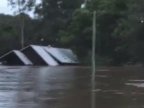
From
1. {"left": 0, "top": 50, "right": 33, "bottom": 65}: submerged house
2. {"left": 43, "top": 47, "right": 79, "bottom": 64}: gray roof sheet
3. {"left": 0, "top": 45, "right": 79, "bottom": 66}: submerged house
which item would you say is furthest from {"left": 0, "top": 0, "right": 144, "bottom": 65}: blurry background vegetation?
{"left": 0, "top": 50, "right": 33, "bottom": 65}: submerged house

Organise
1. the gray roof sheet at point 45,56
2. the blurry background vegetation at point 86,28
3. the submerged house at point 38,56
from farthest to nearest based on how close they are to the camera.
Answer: the submerged house at point 38,56, the gray roof sheet at point 45,56, the blurry background vegetation at point 86,28

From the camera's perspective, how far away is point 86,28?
223 ft

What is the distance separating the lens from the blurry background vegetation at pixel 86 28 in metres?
58.3

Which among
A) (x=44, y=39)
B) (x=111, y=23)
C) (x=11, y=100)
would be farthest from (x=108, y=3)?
(x=11, y=100)

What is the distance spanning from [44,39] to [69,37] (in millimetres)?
21745

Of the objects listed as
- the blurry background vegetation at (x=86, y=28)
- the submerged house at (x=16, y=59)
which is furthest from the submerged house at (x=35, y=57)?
the blurry background vegetation at (x=86, y=28)

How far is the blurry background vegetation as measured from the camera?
5834 centimetres

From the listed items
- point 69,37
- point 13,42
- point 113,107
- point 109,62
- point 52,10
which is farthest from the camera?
point 52,10

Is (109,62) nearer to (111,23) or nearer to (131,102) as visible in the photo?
(111,23)

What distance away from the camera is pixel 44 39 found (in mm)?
93375

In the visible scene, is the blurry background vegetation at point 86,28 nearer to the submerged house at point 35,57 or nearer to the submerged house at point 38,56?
the submerged house at point 35,57

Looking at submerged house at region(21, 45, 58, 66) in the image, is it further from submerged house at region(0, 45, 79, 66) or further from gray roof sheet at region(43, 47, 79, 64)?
gray roof sheet at region(43, 47, 79, 64)

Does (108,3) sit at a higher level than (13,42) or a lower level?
higher

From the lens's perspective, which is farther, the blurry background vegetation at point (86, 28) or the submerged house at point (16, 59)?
the submerged house at point (16, 59)
